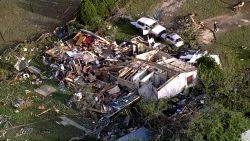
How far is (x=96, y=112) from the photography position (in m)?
18.5

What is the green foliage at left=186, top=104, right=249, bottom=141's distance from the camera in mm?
15656

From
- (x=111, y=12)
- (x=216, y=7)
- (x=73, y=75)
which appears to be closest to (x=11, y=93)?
(x=73, y=75)

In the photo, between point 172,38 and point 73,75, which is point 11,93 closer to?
point 73,75

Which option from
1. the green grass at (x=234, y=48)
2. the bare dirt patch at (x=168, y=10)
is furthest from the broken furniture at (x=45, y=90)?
the green grass at (x=234, y=48)

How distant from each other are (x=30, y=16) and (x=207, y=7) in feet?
24.1

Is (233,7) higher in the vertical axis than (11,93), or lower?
higher

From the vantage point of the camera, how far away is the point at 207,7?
2286 cm

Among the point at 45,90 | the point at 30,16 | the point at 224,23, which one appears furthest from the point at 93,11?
the point at 224,23

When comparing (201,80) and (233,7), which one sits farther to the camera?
(233,7)

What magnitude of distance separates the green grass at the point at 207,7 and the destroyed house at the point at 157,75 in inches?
132

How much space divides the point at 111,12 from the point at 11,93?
18.5 ft

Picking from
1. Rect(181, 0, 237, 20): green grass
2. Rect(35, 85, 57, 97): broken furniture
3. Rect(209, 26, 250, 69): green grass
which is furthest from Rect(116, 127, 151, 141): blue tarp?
Rect(181, 0, 237, 20): green grass

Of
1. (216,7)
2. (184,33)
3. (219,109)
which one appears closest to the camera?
(219,109)

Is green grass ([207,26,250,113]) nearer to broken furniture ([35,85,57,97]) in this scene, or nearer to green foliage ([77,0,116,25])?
green foliage ([77,0,116,25])
